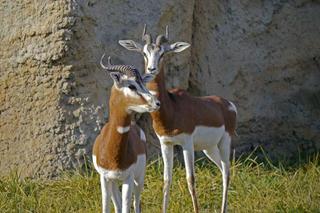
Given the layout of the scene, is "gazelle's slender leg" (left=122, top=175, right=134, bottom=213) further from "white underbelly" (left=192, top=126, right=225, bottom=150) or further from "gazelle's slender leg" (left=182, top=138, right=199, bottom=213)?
"white underbelly" (left=192, top=126, right=225, bottom=150)

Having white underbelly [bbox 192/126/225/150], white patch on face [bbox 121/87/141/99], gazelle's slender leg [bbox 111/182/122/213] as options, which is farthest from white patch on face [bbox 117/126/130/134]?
white underbelly [bbox 192/126/225/150]

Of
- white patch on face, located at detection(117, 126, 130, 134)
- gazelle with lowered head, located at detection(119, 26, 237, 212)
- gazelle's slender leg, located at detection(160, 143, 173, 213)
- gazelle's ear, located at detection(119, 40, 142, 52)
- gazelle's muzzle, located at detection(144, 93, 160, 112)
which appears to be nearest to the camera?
gazelle's muzzle, located at detection(144, 93, 160, 112)

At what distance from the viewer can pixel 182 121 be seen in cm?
746

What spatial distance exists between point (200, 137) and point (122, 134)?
1429 millimetres

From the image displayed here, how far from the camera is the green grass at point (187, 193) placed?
8.21m

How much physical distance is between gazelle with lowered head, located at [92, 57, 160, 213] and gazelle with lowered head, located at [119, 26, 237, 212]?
83 cm

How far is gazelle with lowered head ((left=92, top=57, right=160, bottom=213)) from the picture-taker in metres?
6.28

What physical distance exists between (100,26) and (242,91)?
2.18 metres

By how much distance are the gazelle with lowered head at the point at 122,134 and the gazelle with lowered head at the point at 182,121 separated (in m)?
0.83

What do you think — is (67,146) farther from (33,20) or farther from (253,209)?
(253,209)

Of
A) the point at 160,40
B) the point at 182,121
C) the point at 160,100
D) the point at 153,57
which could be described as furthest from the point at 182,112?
the point at 160,40

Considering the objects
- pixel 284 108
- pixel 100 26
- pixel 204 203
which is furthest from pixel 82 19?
pixel 284 108

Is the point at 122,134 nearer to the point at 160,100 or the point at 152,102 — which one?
the point at 152,102

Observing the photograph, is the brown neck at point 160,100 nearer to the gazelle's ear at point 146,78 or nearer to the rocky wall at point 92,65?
the gazelle's ear at point 146,78
